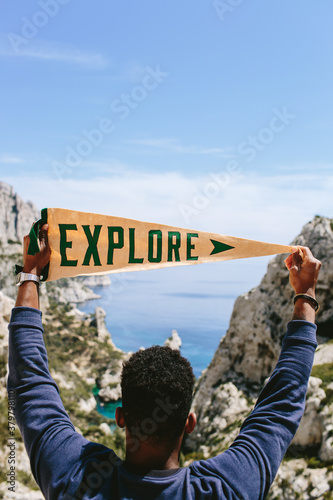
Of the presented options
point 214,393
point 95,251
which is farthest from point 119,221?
point 214,393

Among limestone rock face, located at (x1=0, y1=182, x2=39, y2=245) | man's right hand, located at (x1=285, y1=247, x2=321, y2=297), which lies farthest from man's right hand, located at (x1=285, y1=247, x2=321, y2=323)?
limestone rock face, located at (x1=0, y1=182, x2=39, y2=245)

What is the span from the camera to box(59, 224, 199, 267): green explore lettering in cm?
268

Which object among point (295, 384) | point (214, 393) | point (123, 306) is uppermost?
point (295, 384)

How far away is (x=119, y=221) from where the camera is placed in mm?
2861

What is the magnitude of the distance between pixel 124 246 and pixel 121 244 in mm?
32

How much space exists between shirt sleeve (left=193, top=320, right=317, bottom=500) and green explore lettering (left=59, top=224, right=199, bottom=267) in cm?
129

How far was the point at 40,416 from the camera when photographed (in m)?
1.61

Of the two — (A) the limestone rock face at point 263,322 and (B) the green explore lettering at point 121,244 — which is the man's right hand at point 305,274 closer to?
(B) the green explore lettering at point 121,244

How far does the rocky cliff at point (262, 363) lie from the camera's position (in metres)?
12.6

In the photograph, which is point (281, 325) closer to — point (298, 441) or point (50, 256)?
point (298, 441)

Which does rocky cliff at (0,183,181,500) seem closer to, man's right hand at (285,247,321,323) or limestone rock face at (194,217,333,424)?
limestone rock face at (194,217,333,424)

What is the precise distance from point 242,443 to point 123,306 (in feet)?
474

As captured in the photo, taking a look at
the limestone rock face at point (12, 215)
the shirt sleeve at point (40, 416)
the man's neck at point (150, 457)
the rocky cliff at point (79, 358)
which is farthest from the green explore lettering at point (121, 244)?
the limestone rock face at point (12, 215)

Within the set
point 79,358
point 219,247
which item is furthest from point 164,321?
point 219,247
